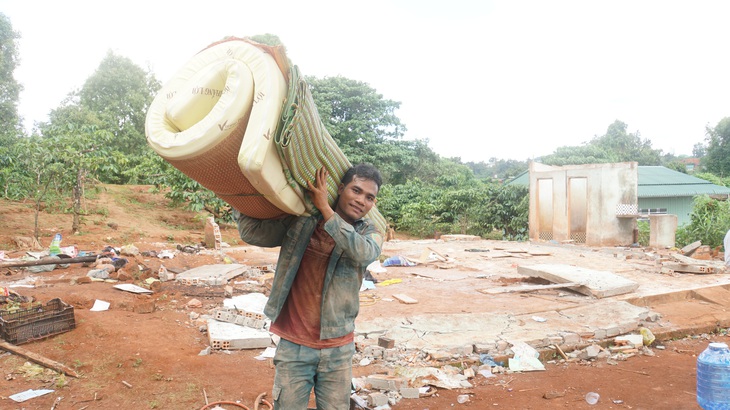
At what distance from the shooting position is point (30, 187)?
38.4 ft

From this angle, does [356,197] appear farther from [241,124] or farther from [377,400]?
[377,400]

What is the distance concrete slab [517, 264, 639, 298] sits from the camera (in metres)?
7.22

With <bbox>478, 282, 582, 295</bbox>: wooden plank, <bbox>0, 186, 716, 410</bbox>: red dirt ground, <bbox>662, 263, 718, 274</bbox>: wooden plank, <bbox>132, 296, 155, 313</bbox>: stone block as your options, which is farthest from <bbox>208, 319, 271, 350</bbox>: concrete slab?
<bbox>662, 263, 718, 274</bbox>: wooden plank

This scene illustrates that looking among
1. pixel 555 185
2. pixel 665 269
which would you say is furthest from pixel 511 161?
pixel 665 269

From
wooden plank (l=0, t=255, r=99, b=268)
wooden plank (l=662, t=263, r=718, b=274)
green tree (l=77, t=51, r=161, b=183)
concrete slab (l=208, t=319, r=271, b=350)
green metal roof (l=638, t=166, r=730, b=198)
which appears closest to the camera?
concrete slab (l=208, t=319, r=271, b=350)

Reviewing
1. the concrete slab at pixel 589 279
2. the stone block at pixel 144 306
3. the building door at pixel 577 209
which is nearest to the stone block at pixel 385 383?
the stone block at pixel 144 306

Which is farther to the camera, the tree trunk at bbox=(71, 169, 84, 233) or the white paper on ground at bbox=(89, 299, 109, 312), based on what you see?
the tree trunk at bbox=(71, 169, 84, 233)

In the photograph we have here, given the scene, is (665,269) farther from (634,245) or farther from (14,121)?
(14,121)

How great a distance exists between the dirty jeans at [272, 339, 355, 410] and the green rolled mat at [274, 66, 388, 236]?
2.30ft

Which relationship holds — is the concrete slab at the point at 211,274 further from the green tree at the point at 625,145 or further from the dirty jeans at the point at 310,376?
the green tree at the point at 625,145

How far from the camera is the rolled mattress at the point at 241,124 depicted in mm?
1764

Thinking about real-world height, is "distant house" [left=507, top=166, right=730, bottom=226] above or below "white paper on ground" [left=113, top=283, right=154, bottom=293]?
above

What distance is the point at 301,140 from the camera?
1.95m

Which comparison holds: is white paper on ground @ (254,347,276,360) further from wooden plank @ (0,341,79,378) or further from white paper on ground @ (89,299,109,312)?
white paper on ground @ (89,299,109,312)
